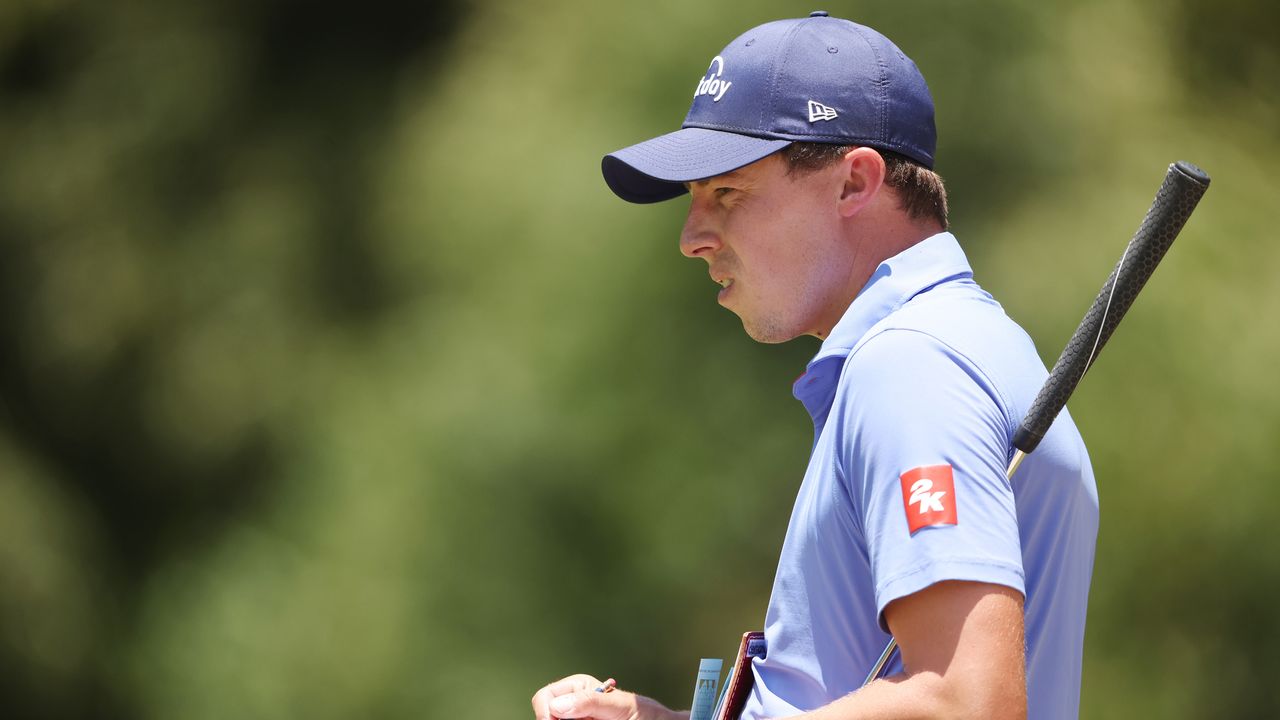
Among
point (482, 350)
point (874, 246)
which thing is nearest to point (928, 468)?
point (874, 246)

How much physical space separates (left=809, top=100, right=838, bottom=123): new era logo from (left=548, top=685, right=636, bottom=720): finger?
0.64m

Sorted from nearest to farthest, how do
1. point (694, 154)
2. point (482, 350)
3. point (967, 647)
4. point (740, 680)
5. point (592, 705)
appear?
1. point (967, 647)
2. point (740, 680)
3. point (694, 154)
4. point (592, 705)
5. point (482, 350)

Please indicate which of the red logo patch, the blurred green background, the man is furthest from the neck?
the blurred green background

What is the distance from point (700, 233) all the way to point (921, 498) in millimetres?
516

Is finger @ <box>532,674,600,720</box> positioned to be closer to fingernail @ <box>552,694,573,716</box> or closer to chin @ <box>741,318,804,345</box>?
fingernail @ <box>552,694,573,716</box>

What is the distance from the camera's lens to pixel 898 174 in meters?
1.37

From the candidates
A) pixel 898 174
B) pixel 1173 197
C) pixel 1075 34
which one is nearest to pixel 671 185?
pixel 898 174

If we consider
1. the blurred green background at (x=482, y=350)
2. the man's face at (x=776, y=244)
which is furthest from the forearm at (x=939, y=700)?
the blurred green background at (x=482, y=350)

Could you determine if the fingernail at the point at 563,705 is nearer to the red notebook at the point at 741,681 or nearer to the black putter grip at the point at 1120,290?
the red notebook at the point at 741,681

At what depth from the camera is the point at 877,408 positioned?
107 centimetres

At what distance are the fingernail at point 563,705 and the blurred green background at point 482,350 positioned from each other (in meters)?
1.65

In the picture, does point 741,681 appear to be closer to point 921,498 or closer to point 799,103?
point 921,498

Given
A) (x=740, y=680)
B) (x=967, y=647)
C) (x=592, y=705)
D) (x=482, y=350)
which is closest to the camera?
(x=967, y=647)

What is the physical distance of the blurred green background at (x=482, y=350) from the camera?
2.97 metres
